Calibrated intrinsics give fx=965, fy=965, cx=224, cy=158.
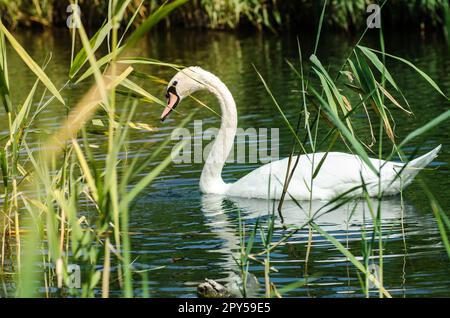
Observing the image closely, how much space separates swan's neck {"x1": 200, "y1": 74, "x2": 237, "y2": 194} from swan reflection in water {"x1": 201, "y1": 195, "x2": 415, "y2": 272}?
14cm

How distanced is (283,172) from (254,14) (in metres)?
14.8

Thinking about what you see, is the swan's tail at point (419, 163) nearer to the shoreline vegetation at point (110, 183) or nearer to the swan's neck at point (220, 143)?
the shoreline vegetation at point (110, 183)

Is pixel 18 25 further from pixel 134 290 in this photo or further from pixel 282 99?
pixel 134 290

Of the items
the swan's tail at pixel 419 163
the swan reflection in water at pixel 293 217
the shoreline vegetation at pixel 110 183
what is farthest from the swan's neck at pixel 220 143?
the swan's tail at pixel 419 163

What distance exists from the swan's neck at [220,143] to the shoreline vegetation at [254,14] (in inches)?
368

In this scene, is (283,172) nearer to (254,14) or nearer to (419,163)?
(419,163)

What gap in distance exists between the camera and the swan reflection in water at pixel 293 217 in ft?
21.7

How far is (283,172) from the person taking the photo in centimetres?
785

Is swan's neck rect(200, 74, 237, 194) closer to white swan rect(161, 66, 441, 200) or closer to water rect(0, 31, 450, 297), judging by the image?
white swan rect(161, 66, 441, 200)

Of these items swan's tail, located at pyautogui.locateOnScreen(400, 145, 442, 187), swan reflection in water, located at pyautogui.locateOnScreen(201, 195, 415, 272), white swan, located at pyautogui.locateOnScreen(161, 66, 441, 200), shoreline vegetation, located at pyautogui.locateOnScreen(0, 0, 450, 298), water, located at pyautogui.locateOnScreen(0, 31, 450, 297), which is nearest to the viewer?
shoreline vegetation, located at pyautogui.locateOnScreen(0, 0, 450, 298)

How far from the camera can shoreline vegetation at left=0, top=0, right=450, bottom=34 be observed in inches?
765

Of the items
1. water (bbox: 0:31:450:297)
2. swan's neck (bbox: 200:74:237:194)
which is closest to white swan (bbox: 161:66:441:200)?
swan's neck (bbox: 200:74:237:194)

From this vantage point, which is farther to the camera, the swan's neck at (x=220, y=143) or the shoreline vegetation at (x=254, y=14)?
the shoreline vegetation at (x=254, y=14)
